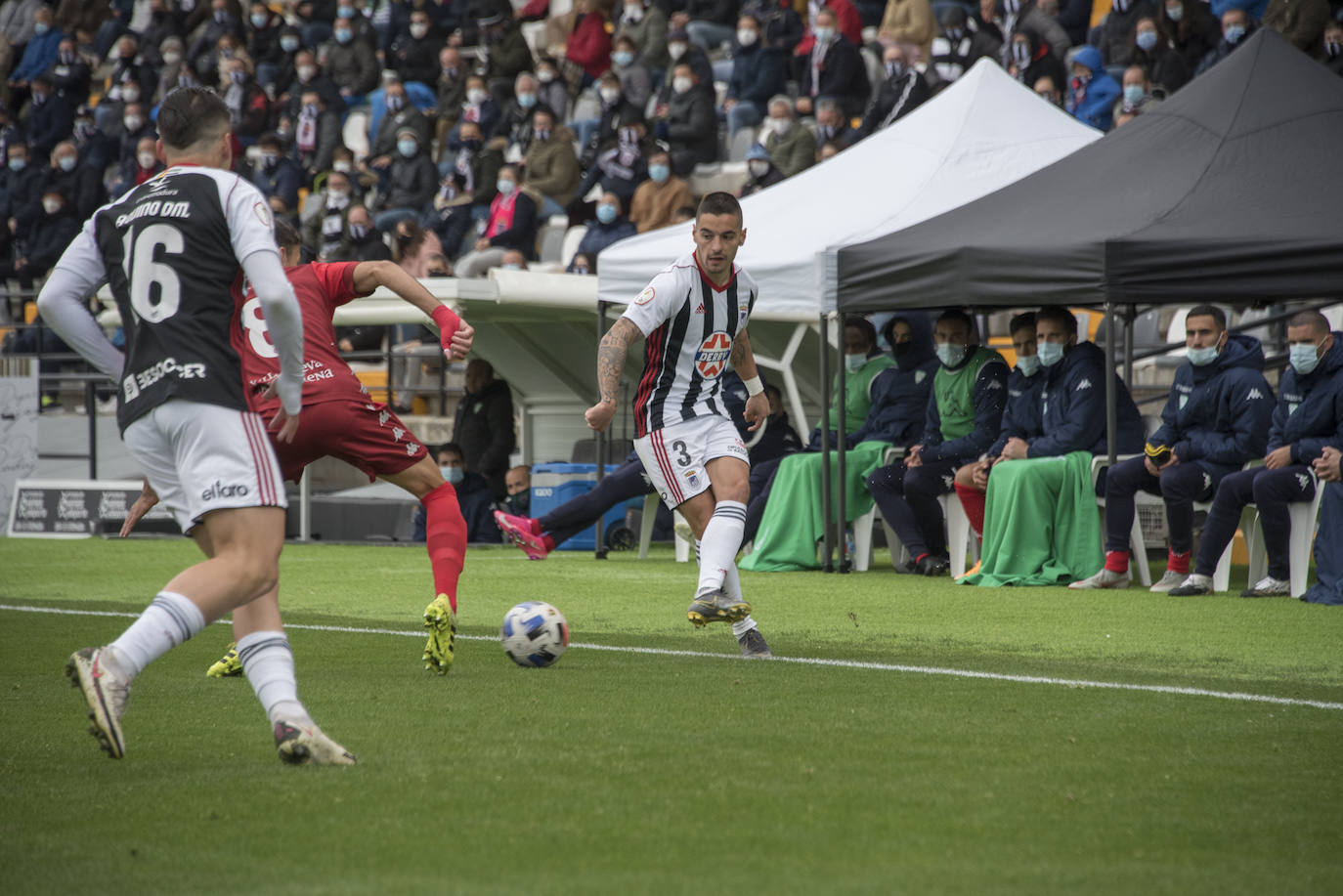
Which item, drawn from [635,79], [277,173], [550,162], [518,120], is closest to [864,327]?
[550,162]

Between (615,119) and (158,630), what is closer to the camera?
(158,630)

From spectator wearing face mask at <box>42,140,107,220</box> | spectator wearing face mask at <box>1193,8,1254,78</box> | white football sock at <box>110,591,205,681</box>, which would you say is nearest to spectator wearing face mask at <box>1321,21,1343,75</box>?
spectator wearing face mask at <box>1193,8,1254,78</box>

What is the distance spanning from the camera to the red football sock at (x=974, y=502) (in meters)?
11.8

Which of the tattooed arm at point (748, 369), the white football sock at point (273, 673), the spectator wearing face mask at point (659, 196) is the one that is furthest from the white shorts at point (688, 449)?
the spectator wearing face mask at point (659, 196)

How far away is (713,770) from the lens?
173 inches

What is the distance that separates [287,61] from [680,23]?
7942 mm

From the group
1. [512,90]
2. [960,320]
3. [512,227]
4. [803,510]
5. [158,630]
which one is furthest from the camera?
[512,90]

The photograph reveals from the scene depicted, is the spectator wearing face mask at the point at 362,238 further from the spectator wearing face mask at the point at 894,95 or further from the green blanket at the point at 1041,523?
the green blanket at the point at 1041,523

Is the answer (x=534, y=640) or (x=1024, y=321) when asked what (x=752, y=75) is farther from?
(x=534, y=640)

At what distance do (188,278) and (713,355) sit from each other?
3.19 meters

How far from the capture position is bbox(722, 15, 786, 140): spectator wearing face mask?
20.4m

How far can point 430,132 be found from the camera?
2356 cm

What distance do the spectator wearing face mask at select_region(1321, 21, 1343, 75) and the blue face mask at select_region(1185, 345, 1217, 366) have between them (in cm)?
554

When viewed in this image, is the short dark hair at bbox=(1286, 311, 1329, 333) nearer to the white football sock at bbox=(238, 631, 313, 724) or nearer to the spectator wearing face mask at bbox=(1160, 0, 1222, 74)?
the spectator wearing face mask at bbox=(1160, 0, 1222, 74)
